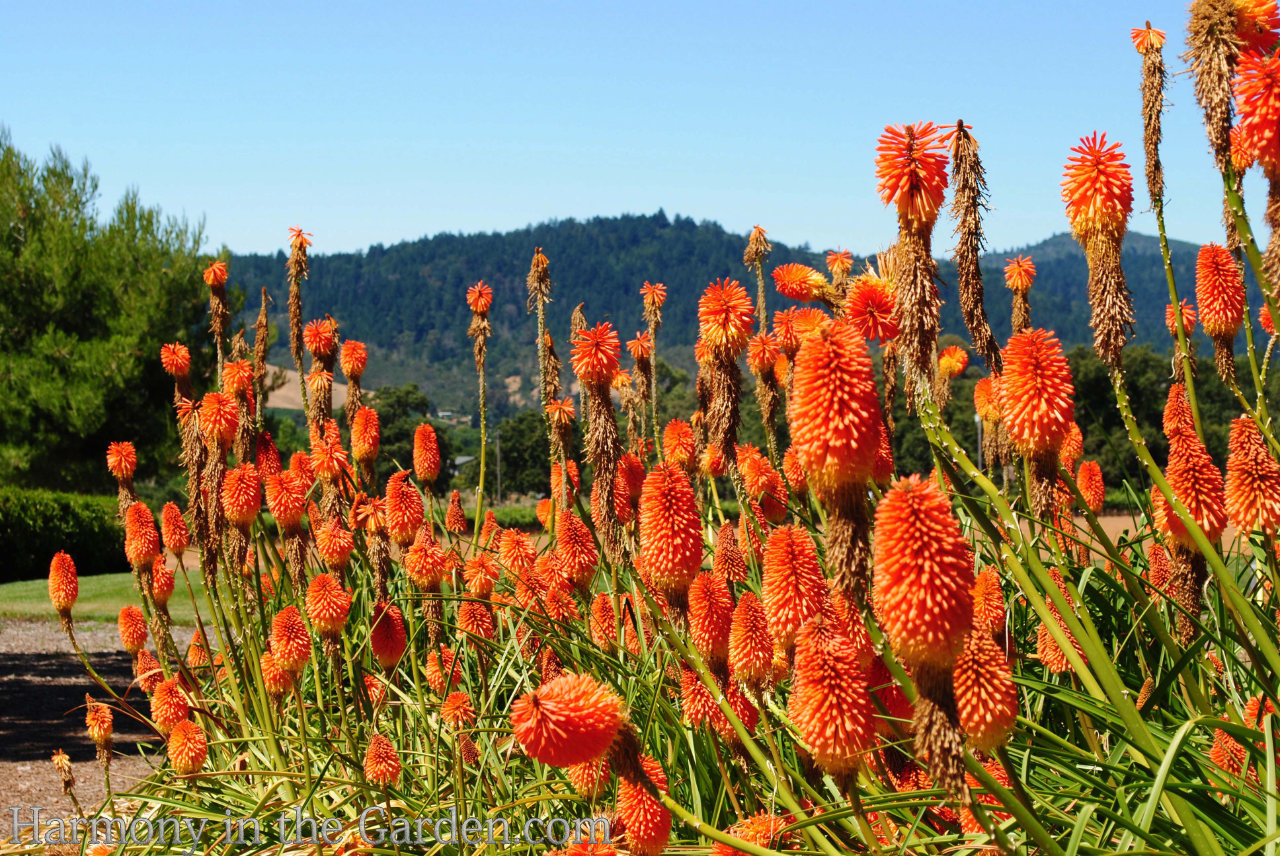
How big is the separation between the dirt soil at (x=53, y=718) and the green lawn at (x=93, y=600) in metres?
0.83

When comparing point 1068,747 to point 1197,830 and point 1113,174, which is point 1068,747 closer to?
point 1197,830

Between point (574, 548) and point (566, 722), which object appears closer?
point (566, 722)

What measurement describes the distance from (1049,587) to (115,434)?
3079 cm

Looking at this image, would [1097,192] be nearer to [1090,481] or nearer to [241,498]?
[1090,481]

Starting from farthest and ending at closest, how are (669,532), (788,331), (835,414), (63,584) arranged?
(63,584) < (788,331) < (669,532) < (835,414)

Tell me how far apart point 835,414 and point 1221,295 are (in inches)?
88.0

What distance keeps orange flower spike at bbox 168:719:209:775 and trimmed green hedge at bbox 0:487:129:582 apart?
2639cm

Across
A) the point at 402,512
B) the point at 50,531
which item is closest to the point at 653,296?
the point at 402,512

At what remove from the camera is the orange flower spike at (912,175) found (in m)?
2.23

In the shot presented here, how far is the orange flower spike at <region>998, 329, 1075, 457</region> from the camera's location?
7.61ft

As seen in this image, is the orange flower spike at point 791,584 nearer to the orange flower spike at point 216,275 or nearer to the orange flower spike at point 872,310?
the orange flower spike at point 872,310

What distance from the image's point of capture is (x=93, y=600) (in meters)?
21.8

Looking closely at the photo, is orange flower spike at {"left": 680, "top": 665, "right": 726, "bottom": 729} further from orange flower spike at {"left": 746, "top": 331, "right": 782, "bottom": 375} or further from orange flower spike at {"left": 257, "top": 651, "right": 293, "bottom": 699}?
orange flower spike at {"left": 257, "top": 651, "right": 293, "bottom": 699}

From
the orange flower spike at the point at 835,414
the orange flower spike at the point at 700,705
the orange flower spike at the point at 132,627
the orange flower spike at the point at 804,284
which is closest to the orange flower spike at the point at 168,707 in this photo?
the orange flower spike at the point at 132,627
